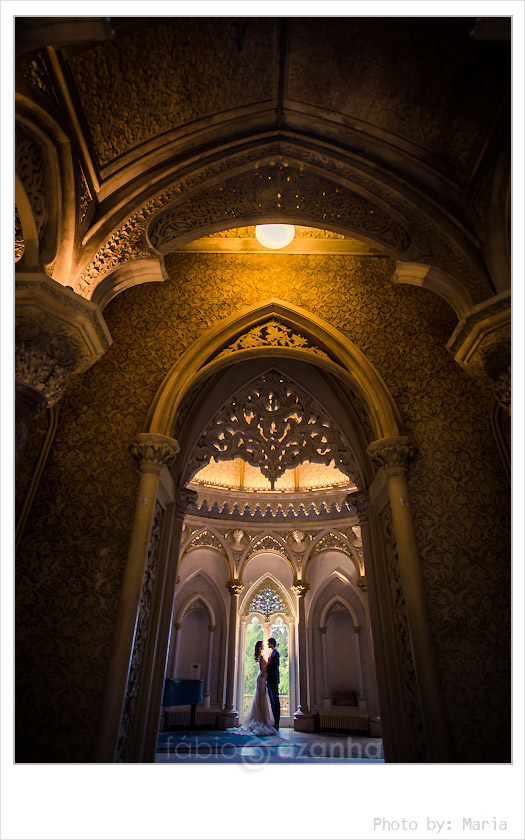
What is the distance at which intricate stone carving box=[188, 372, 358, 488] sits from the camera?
698 centimetres

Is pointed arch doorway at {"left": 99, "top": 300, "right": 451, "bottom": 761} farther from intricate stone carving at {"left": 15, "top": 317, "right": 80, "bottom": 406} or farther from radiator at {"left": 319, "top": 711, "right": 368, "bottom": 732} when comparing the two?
radiator at {"left": 319, "top": 711, "right": 368, "bottom": 732}

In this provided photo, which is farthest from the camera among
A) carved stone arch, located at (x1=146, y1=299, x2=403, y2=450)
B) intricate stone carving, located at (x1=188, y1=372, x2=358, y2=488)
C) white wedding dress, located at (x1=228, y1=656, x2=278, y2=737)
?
white wedding dress, located at (x1=228, y1=656, x2=278, y2=737)

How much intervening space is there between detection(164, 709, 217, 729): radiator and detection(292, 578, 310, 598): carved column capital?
126 inches

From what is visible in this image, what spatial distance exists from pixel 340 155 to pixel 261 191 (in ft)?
2.59

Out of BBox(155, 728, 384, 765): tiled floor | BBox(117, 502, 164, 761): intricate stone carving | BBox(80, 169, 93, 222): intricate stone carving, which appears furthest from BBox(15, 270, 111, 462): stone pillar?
BBox(155, 728, 384, 765): tiled floor

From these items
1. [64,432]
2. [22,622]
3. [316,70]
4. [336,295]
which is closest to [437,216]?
[316,70]

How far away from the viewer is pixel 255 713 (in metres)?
10.1

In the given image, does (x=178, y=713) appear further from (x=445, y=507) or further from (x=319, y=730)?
(x=445, y=507)

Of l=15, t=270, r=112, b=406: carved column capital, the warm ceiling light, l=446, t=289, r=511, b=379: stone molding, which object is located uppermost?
the warm ceiling light

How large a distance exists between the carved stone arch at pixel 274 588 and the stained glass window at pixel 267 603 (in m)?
0.08

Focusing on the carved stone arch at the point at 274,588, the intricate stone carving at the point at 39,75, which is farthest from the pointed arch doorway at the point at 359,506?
the carved stone arch at the point at 274,588

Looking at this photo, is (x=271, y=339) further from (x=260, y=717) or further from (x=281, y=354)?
(x=260, y=717)

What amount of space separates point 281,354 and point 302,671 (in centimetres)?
847

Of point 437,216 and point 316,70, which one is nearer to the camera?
point 316,70
